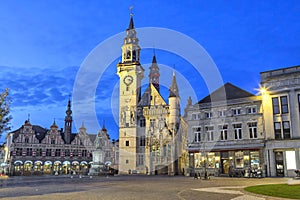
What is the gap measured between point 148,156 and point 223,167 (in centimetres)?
1943

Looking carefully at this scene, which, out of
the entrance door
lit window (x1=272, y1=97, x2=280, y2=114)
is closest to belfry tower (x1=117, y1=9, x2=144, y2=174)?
the entrance door

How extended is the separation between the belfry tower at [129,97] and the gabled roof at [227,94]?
68.2ft

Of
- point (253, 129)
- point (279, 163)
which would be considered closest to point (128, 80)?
point (253, 129)

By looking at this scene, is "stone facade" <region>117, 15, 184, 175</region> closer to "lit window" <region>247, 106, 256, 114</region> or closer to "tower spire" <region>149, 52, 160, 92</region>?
"tower spire" <region>149, 52, 160, 92</region>

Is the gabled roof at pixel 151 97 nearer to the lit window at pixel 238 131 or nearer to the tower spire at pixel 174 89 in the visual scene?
the tower spire at pixel 174 89

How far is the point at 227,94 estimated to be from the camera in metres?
43.1

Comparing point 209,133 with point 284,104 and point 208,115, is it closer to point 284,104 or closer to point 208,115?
point 208,115

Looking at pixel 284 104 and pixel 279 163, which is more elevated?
pixel 284 104

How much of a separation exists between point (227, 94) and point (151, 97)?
72.2 ft

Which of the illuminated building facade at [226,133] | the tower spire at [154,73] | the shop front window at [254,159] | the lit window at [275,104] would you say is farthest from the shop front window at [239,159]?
→ the tower spire at [154,73]

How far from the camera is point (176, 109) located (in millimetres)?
55656

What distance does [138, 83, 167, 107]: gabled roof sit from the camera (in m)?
60.6

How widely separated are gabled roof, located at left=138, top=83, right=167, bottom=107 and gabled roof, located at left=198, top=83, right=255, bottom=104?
668 inches

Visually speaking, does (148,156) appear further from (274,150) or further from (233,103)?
(274,150)
